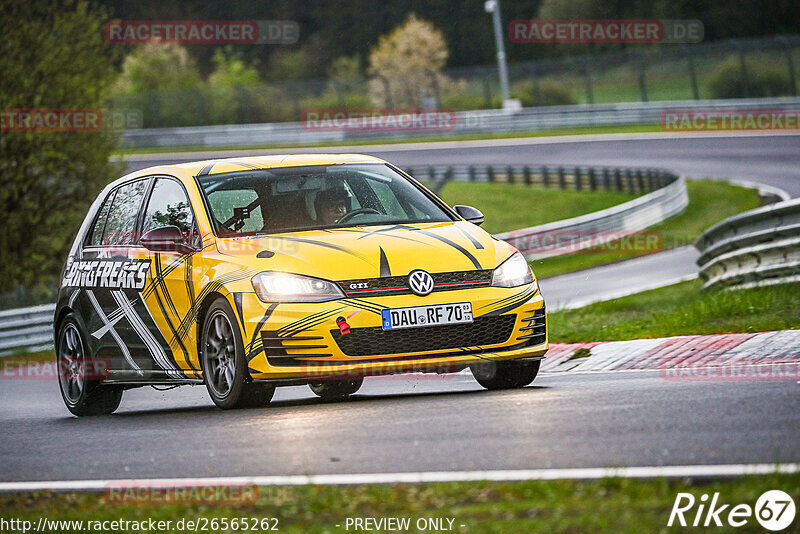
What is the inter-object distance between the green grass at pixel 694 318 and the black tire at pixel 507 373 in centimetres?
293

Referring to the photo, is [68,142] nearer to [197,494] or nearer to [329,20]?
[197,494]

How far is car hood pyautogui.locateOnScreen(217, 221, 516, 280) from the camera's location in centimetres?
845

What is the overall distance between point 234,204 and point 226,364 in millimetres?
1297

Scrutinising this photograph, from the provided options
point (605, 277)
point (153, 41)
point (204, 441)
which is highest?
point (153, 41)

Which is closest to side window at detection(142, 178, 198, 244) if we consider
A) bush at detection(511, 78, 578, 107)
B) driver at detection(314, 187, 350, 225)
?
driver at detection(314, 187, 350, 225)

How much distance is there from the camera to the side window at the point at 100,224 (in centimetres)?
1068

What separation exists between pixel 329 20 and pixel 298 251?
304ft

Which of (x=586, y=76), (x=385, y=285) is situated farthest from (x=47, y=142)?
(x=586, y=76)

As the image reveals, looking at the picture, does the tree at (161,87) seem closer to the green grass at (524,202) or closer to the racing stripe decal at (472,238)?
the green grass at (524,202)

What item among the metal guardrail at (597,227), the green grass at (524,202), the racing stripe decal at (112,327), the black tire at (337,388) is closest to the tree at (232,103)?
the green grass at (524,202)

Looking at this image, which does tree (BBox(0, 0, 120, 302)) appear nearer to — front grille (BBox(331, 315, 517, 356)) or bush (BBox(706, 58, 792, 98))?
front grille (BBox(331, 315, 517, 356))

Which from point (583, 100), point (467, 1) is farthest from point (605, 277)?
point (467, 1)

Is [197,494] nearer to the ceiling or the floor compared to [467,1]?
nearer to the floor

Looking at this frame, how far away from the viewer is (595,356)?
11.3 m
